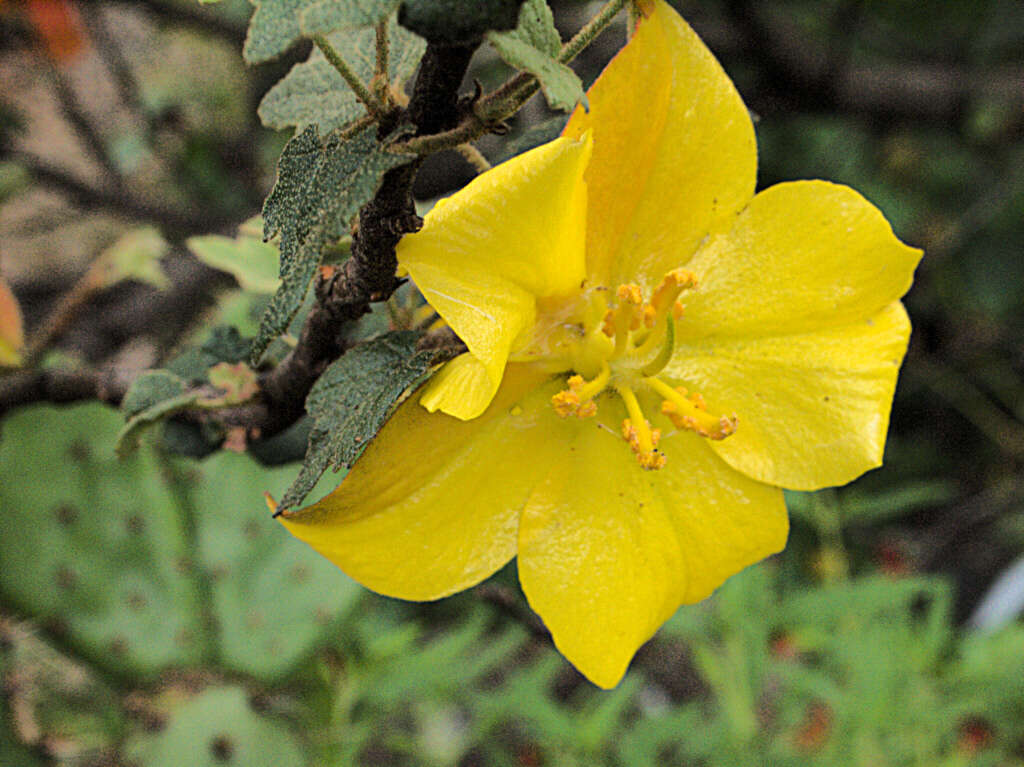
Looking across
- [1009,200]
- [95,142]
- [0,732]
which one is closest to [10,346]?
[0,732]

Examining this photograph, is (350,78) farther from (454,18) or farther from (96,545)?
(96,545)

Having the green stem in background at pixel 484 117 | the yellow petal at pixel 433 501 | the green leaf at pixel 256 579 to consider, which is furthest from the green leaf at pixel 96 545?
the green stem in background at pixel 484 117

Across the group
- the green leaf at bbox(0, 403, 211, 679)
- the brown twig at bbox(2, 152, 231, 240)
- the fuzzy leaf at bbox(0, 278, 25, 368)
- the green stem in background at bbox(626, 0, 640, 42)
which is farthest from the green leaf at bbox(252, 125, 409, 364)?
the brown twig at bbox(2, 152, 231, 240)

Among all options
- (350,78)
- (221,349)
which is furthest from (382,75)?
(221,349)

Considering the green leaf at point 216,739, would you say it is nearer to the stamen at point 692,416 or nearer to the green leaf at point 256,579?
the green leaf at point 256,579

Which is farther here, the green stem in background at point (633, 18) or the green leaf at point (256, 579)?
the green leaf at point (256, 579)

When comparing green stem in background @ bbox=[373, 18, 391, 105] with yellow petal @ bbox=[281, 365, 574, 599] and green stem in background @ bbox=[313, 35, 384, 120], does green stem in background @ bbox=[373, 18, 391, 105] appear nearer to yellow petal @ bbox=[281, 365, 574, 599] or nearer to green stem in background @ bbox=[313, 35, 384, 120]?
green stem in background @ bbox=[313, 35, 384, 120]

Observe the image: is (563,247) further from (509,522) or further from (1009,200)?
(1009,200)
